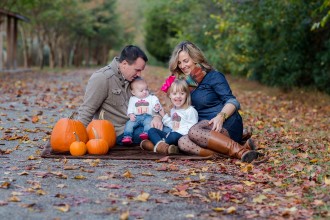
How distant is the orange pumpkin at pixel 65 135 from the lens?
7.36 m

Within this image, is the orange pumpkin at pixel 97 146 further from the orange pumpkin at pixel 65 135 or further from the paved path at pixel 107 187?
the paved path at pixel 107 187

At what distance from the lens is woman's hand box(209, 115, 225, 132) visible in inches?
288

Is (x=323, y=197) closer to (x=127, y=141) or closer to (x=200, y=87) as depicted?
(x=200, y=87)

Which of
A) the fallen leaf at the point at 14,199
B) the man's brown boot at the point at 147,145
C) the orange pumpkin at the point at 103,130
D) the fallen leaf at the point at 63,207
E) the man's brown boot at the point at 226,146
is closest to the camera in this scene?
the fallen leaf at the point at 63,207

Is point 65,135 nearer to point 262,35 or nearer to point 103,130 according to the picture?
point 103,130

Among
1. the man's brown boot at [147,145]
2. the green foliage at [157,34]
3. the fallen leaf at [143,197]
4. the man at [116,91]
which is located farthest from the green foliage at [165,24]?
the fallen leaf at [143,197]

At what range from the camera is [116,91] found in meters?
8.14

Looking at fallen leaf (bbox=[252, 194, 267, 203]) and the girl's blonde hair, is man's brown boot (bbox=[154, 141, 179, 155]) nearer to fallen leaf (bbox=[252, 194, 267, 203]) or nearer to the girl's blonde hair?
the girl's blonde hair

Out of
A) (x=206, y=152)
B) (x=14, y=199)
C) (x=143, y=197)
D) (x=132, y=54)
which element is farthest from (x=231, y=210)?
(x=132, y=54)

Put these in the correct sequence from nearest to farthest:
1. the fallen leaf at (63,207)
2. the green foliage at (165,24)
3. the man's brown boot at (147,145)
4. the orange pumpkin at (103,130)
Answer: the fallen leaf at (63,207) → the orange pumpkin at (103,130) → the man's brown boot at (147,145) → the green foliage at (165,24)

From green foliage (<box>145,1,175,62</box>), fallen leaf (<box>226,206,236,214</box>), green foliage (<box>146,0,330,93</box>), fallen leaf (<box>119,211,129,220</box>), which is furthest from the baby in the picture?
green foliage (<box>145,1,175,62</box>)

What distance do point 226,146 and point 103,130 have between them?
1.62 m

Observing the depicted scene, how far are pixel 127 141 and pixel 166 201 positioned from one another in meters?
3.16

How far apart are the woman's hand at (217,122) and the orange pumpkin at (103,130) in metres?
1.33
